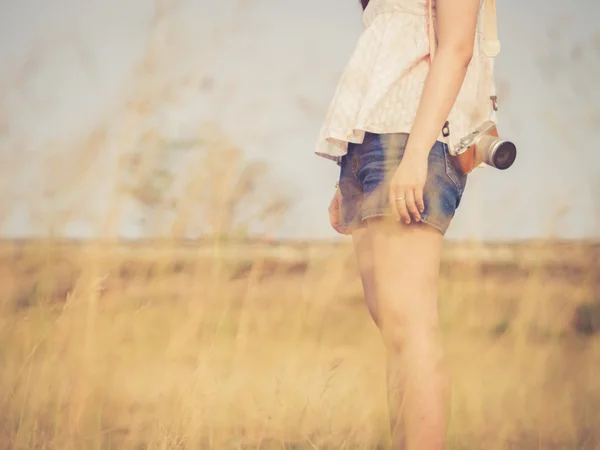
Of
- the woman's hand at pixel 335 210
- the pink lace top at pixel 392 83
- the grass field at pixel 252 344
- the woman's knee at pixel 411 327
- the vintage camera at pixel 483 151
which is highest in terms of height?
the pink lace top at pixel 392 83

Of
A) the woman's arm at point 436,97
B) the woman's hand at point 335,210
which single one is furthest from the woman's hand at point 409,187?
the woman's hand at point 335,210

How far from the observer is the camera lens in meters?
0.97

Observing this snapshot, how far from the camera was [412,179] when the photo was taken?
0.94 metres

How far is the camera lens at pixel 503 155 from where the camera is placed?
969 mm

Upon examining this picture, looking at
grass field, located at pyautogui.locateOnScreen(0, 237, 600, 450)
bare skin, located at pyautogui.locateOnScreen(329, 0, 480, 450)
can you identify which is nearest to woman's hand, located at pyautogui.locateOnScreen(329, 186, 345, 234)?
grass field, located at pyautogui.locateOnScreen(0, 237, 600, 450)

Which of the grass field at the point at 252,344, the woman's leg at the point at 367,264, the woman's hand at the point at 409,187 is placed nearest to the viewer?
the woman's hand at the point at 409,187

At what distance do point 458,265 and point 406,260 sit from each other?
0.63 metres

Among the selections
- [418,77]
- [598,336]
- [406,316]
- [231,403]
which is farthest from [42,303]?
[598,336]

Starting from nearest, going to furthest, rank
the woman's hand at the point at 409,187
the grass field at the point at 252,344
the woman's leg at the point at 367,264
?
the woman's hand at the point at 409,187 → the woman's leg at the point at 367,264 → the grass field at the point at 252,344

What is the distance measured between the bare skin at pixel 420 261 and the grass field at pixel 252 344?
268 millimetres

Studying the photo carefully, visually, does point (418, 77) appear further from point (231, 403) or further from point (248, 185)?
point (231, 403)

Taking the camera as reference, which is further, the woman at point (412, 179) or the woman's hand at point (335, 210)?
the woman's hand at point (335, 210)

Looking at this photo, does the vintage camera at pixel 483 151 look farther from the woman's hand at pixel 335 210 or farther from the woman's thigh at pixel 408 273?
the woman's hand at pixel 335 210

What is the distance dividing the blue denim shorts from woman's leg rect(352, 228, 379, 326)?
3 cm
